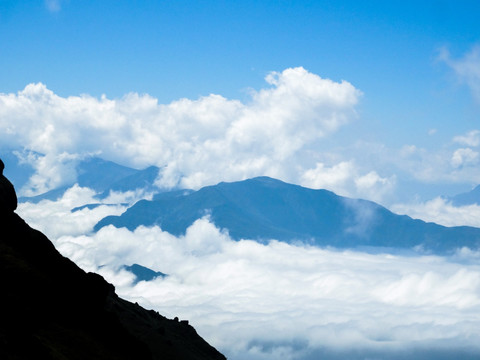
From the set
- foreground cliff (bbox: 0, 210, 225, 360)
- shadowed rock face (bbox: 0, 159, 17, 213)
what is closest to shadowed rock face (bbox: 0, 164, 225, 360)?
foreground cliff (bbox: 0, 210, 225, 360)

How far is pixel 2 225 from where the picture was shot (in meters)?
85.9

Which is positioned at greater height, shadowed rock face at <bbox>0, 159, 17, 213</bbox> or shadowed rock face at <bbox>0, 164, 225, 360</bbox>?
shadowed rock face at <bbox>0, 159, 17, 213</bbox>

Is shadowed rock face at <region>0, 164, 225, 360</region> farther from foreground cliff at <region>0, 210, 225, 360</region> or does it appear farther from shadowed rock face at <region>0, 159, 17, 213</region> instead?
shadowed rock face at <region>0, 159, 17, 213</region>

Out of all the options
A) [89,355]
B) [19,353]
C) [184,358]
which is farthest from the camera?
[184,358]

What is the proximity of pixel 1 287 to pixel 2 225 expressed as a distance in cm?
2467

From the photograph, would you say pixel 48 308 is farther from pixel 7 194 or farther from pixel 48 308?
pixel 7 194

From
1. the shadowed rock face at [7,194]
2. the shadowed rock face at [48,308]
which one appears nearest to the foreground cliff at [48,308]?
the shadowed rock face at [48,308]

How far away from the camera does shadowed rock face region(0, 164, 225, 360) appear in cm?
5797

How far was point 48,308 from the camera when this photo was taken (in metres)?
72.4

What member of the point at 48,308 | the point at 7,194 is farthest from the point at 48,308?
the point at 7,194

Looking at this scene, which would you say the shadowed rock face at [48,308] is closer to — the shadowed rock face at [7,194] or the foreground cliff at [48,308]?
the foreground cliff at [48,308]

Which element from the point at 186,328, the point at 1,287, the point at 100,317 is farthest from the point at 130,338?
the point at 186,328

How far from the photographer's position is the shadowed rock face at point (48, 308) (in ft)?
190

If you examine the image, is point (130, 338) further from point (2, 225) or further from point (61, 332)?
point (2, 225)
